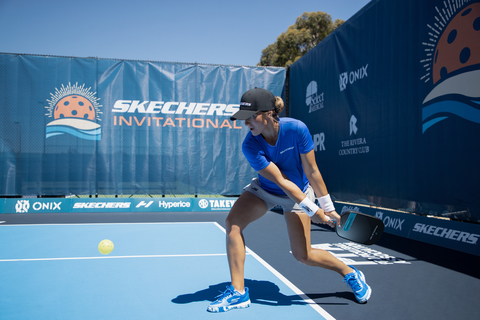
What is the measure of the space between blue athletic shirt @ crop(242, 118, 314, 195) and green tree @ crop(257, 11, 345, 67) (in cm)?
1906

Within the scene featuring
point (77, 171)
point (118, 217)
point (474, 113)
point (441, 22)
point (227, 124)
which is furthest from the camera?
point (227, 124)

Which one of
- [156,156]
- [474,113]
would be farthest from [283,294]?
[156,156]

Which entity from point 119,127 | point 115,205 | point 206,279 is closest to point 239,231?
point 206,279

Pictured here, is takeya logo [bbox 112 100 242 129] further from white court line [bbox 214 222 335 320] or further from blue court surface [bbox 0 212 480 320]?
white court line [bbox 214 222 335 320]

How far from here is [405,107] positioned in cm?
593

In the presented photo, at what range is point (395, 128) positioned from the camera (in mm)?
6180

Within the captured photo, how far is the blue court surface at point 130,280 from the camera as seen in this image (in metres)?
2.74

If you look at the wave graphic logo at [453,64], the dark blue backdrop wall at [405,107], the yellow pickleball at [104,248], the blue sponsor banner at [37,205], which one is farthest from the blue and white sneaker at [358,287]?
the blue sponsor banner at [37,205]

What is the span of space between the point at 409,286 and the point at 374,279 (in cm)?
33

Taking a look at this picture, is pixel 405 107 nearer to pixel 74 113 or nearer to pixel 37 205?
pixel 74 113

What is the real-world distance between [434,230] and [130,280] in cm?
440

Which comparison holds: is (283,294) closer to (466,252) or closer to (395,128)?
(466,252)

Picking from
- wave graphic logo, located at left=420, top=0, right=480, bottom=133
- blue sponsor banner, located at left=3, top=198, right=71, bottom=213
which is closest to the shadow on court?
wave graphic logo, located at left=420, top=0, right=480, bottom=133

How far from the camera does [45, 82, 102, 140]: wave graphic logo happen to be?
959 cm
